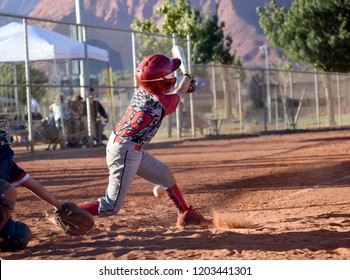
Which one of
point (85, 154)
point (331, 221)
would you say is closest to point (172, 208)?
point (331, 221)

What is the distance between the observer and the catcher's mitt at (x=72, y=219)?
623cm

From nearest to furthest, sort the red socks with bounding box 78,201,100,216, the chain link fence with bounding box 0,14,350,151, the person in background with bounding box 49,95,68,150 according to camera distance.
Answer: the red socks with bounding box 78,201,100,216, the chain link fence with bounding box 0,14,350,151, the person in background with bounding box 49,95,68,150

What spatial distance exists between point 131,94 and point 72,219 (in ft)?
54.8

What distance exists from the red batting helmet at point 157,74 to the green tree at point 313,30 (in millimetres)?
16920

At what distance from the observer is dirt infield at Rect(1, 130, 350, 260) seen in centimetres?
568

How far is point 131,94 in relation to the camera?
74.8 feet

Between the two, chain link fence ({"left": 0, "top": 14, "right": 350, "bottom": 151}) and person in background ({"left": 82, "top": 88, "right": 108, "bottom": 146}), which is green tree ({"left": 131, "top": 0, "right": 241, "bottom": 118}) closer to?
chain link fence ({"left": 0, "top": 14, "right": 350, "bottom": 151})

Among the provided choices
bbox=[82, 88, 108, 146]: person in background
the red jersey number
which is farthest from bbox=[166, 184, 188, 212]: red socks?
bbox=[82, 88, 108, 146]: person in background

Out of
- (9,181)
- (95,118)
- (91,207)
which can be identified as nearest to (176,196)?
(91,207)

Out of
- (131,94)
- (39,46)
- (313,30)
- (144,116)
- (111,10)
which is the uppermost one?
(111,10)

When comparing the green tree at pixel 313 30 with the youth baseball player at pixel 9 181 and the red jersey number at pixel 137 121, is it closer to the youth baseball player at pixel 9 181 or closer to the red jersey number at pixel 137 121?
the red jersey number at pixel 137 121

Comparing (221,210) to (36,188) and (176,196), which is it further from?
(36,188)

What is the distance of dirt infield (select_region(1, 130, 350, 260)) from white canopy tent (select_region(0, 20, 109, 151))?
334cm

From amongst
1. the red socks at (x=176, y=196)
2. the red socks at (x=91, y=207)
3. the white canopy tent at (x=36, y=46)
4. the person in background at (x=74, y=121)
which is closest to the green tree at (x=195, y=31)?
the white canopy tent at (x=36, y=46)
